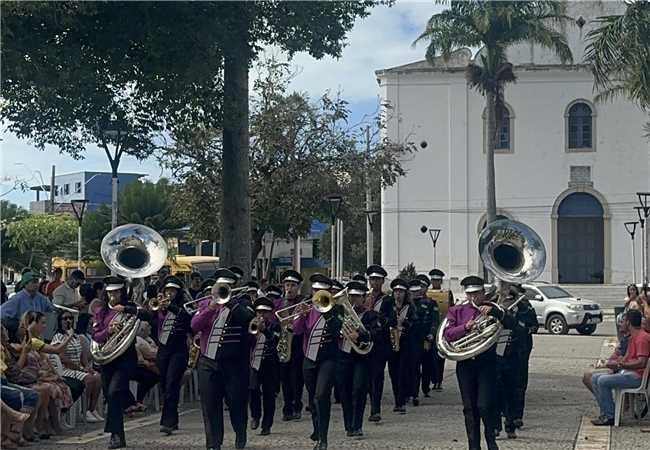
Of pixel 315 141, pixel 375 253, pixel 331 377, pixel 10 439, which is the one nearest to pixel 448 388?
pixel 331 377

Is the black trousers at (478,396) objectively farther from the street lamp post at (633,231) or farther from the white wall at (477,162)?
the white wall at (477,162)

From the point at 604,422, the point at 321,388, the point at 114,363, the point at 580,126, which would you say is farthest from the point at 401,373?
the point at 580,126

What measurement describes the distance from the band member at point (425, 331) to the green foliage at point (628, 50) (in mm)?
10785

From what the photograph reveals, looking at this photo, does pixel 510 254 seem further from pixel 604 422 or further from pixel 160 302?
pixel 160 302

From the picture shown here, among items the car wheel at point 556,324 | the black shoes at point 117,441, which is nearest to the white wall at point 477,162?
the car wheel at point 556,324

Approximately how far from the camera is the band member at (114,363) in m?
11.7

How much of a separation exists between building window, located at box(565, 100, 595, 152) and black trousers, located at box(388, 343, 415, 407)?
43.2 meters

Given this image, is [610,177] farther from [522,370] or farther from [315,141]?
[522,370]

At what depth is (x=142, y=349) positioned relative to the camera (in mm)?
14828

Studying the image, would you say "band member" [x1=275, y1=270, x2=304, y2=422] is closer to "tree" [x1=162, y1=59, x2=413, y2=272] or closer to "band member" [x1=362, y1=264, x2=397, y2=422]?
"band member" [x1=362, y1=264, x2=397, y2=422]

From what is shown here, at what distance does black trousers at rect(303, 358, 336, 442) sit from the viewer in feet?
38.3

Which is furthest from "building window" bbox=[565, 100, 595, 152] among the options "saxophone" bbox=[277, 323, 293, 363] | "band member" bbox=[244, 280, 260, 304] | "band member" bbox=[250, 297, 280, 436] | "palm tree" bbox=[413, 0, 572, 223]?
Result: "saxophone" bbox=[277, 323, 293, 363]

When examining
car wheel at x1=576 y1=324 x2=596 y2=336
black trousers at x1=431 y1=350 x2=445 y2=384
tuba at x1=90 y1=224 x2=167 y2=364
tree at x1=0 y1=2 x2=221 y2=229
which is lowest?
car wheel at x1=576 y1=324 x2=596 y2=336

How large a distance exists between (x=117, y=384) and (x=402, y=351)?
15.0 feet
